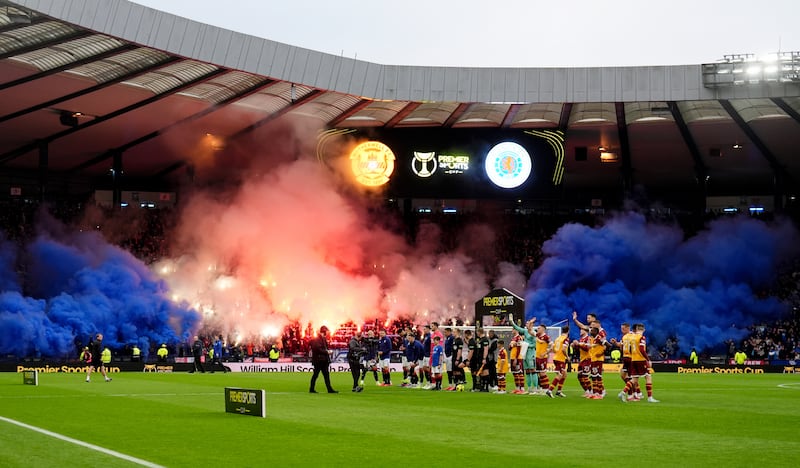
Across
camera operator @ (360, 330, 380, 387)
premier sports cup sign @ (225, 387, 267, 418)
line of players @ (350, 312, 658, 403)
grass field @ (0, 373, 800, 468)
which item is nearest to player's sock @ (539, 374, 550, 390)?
line of players @ (350, 312, 658, 403)

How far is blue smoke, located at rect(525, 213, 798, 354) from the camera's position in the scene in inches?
2184

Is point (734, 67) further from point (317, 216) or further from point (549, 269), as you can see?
point (317, 216)

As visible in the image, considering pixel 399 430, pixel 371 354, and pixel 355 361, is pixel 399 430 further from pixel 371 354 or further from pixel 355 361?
pixel 371 354

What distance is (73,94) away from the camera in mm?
46969

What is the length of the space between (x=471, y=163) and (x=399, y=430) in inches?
1480

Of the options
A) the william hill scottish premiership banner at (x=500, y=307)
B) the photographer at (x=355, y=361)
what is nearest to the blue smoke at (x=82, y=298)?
the william hill scottish premiership banner at (x=500, y=307)

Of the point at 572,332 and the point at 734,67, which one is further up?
the point at 734,67

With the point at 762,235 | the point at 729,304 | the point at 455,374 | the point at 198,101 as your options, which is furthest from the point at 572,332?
the point at 455,374

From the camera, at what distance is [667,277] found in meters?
58.7

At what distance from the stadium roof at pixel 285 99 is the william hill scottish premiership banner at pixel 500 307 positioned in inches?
505

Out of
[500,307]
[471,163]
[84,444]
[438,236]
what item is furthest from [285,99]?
[84,444]

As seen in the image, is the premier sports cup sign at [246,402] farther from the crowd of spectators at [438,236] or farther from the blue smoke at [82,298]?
the crowd of spectators at [438,236]

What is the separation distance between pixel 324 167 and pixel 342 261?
6.39 meters

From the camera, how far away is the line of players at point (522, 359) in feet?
77.6
